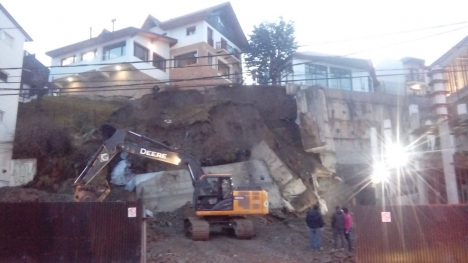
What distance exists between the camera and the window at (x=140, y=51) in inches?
1566

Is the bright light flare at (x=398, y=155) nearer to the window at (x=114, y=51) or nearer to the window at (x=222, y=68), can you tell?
the window at (x=222, y=68)

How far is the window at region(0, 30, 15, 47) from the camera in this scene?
29969 mm

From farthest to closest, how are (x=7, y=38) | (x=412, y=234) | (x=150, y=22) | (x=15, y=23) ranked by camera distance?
(x=150, y=22) < (x=15, y=23) < (x=7, y=38) < (x=412, y=234)

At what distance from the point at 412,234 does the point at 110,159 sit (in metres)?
11.7

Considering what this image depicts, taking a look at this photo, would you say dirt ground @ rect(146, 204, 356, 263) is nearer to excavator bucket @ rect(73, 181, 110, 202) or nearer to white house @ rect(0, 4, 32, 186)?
excavator bucket @ rect(73, 181, 110, 202)

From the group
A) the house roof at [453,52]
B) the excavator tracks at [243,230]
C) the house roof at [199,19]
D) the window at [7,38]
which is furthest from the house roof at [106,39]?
the excavator tracks at [243,230]

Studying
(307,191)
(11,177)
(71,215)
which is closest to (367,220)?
(71,215)

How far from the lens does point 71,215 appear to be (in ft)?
49.8

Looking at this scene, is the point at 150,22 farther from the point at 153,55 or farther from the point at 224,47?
the point at 224,47

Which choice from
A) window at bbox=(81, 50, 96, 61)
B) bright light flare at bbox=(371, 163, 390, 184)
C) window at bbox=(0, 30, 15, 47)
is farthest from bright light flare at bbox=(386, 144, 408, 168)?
window at bbox=(81, 50, 96, 61)

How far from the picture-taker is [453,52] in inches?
1102

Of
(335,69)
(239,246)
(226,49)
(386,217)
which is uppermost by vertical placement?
(226,49)

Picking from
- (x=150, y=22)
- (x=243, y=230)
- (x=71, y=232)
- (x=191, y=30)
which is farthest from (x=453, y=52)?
(x=150, y=22)

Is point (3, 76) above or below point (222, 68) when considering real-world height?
below
